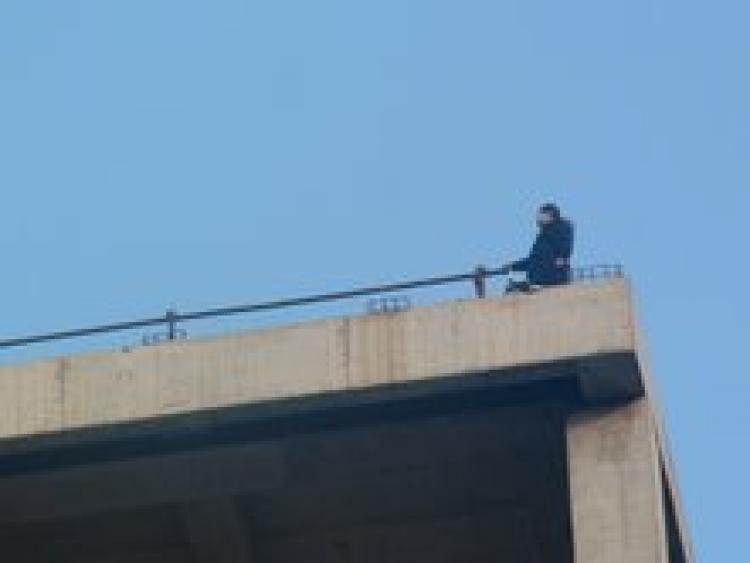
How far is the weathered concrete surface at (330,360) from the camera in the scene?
16.6m

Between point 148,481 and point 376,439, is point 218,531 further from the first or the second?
point 376,439

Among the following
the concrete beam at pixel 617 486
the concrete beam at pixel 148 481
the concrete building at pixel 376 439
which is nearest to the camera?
the concrete beam at pixel 617 486

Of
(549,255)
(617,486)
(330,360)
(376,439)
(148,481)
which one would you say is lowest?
(617,486)

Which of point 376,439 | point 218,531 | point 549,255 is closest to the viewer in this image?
point 549,255

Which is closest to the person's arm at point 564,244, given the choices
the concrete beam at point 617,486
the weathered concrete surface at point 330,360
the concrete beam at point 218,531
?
the weathered concrete surface at point 330,360

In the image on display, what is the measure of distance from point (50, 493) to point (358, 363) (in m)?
3.07

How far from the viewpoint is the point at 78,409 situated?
17.5m

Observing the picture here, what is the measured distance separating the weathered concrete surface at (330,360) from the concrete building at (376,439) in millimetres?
11

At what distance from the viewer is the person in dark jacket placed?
17.2m

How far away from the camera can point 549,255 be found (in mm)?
17375

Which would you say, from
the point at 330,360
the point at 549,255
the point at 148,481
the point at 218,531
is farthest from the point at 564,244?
the point at 218,531

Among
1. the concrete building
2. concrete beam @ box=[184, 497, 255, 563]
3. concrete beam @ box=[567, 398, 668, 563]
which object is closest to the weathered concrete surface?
the concrete building

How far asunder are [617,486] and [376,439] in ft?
7.55

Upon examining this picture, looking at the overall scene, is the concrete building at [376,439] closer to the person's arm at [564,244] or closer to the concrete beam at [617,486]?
the concrete beam at [617,486]
